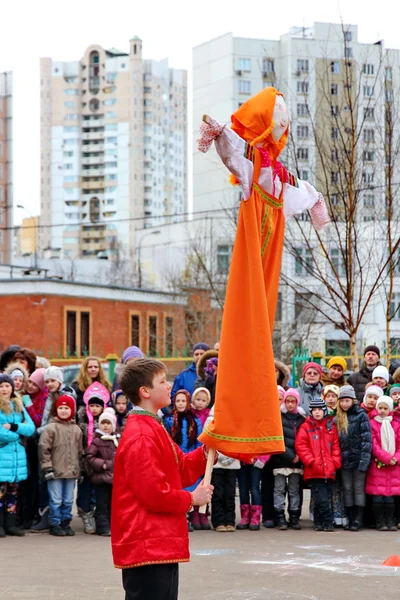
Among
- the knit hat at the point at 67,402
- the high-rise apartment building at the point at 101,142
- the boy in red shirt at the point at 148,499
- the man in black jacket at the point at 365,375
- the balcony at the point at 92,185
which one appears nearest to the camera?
the boy in red shirt at the point at 148,499

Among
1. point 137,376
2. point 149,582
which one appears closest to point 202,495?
point 149,582

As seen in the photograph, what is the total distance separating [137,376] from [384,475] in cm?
717

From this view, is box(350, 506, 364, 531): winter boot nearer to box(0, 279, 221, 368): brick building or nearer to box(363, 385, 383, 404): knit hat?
box(363, 385, 383, 404): knit hat

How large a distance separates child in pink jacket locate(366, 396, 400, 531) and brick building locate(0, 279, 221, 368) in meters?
22.5

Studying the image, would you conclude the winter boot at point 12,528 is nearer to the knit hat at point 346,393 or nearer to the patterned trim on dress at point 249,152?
the knit hat at point 346,393

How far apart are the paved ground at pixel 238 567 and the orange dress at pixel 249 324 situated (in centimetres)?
319

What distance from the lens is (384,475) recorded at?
12.0 m

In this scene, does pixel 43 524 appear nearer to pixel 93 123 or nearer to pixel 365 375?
pixel 365 375

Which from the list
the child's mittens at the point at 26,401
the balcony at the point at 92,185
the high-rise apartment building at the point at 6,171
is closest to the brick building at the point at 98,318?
the child's mittens at the point at 26,401

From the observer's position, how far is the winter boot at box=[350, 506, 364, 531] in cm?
1195

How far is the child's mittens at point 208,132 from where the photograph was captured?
547cm

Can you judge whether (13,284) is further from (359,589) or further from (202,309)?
(359,589)

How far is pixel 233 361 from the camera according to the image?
5.52 m

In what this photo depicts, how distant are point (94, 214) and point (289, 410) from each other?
140358 millimetres
